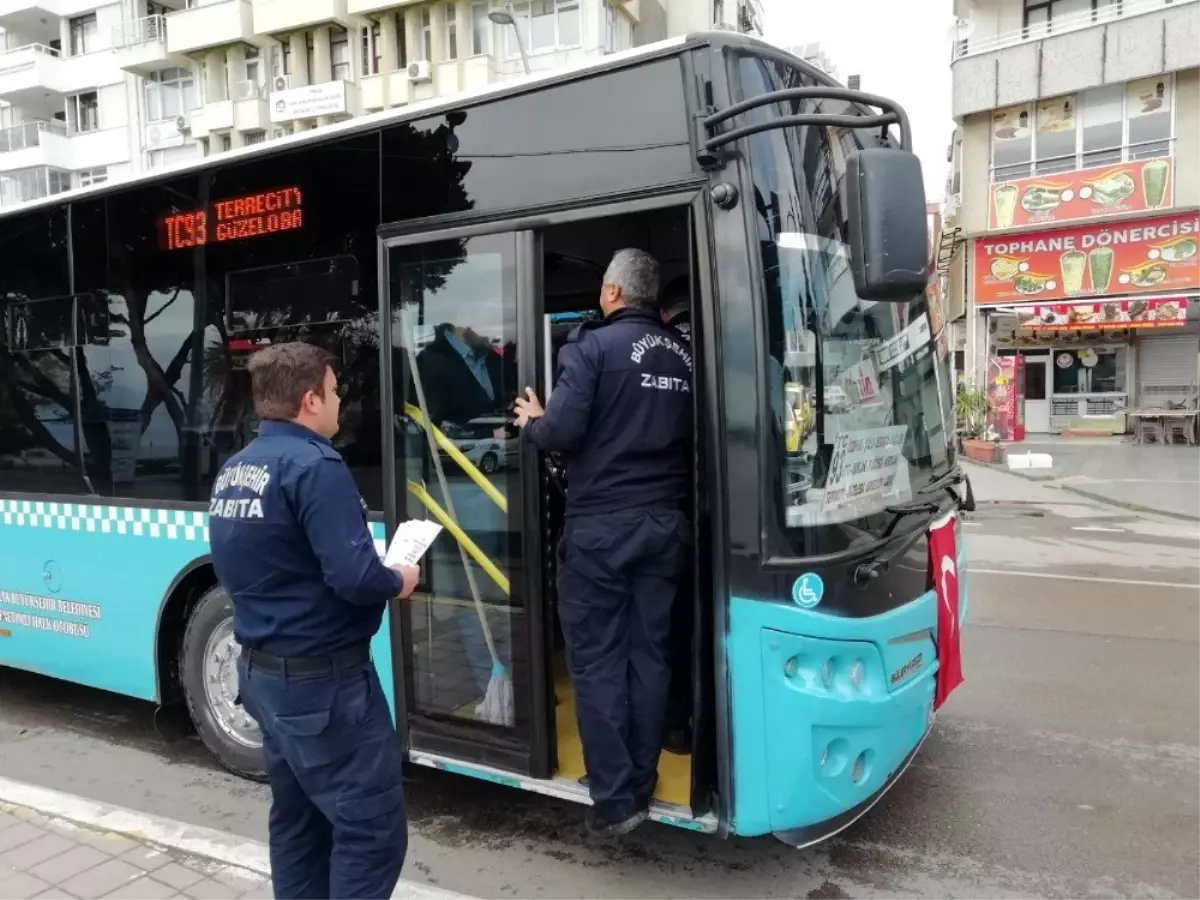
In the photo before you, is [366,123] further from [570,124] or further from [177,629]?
[177,629]

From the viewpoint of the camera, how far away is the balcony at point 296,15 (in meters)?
31.6

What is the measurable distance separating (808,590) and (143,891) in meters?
2.51

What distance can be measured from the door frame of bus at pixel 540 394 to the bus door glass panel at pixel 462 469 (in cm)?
3

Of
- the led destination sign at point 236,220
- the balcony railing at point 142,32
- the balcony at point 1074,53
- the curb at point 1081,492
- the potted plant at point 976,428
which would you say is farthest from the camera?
the balcony railing at point 142,32

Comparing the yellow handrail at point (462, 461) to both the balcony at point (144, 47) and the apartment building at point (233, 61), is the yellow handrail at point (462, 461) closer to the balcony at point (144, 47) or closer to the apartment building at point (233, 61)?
the apartment building at point (233, 61)

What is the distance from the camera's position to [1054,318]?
23219mm

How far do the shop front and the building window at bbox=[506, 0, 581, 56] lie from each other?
1445 cm

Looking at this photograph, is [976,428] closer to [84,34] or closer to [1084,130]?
[1084,130]

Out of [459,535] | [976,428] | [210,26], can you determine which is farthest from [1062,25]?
[210,26]

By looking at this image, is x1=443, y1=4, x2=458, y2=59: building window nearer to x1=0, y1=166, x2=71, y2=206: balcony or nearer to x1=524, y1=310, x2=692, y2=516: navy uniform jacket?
x1=0, y1=166, x2=71, y2=206: balcony

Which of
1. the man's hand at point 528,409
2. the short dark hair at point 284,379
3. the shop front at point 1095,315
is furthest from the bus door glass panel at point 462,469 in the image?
the shop front at point 1095,315

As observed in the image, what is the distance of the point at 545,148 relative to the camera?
3.31 meters

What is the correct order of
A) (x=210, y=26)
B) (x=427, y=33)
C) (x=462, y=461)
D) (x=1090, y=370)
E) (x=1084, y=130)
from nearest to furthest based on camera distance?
(x=462, y=461) < (x=1084, y=130) < (x=1090, y=370) < (x=427, y=33) < (x=210, y=26)

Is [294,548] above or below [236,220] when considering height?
below
